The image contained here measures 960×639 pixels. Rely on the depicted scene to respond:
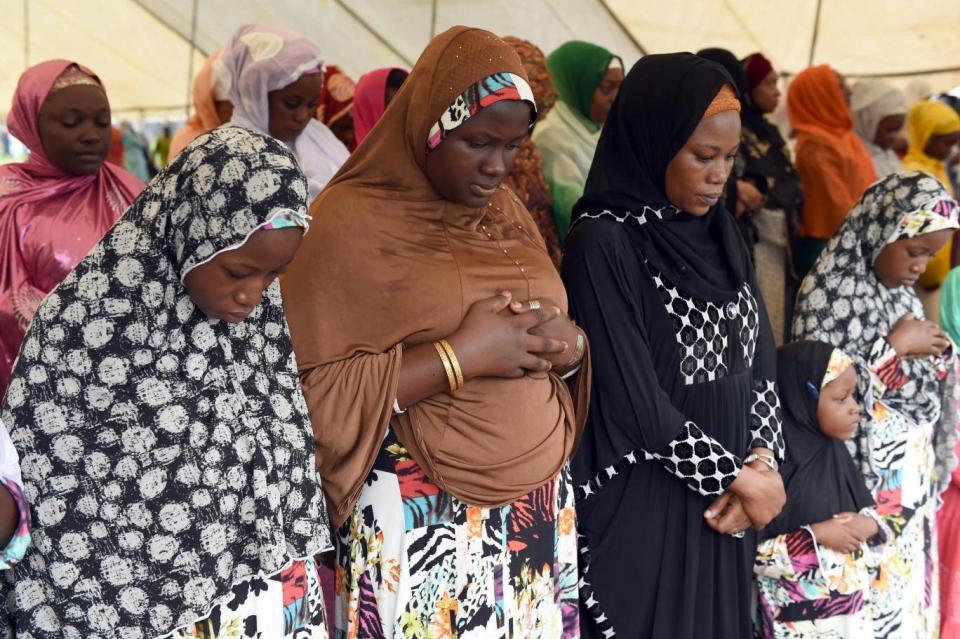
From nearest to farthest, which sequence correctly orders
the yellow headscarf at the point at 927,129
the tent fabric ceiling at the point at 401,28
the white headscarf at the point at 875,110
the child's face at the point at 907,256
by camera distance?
the child's face at the point at 907,256, the tent fabric ceiling at the point at 401,28, the white headscarf at the point at 875,110, the yellow headscarf at the point at 927,129

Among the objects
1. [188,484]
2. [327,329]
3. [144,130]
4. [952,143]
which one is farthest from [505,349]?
[952,143]

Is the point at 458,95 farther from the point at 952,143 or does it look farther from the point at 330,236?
the point at 952,143

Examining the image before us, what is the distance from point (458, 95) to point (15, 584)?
1191 millimetres

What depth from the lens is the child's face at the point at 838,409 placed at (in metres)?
3.04

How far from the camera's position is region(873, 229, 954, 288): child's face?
3357mm

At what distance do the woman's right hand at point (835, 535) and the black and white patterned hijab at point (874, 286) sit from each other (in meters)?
0.60

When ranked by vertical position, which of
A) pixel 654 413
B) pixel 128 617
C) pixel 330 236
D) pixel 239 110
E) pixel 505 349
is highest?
pixel 239 110

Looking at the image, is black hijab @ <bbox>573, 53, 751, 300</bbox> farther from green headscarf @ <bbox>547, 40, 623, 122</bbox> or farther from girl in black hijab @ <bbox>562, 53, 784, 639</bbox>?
green headscarf @ <bbox>547, 40, 623, 122</bbox>

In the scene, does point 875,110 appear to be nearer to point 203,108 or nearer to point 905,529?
point 905,529

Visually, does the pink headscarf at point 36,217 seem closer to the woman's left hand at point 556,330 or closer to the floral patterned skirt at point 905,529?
the woman's left hand at point 556,330

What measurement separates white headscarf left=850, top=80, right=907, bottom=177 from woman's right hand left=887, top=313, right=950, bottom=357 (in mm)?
2400

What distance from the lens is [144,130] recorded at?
227 inches

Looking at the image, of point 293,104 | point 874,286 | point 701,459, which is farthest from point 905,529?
point 293,104

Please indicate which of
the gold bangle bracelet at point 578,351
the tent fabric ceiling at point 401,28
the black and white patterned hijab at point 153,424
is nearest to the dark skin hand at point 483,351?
the gold bangle bracelet at point 578,351
